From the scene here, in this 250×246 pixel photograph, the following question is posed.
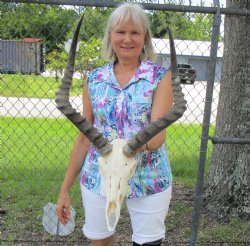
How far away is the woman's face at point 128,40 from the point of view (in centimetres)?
277

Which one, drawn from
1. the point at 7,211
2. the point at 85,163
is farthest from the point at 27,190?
the point at 85,163

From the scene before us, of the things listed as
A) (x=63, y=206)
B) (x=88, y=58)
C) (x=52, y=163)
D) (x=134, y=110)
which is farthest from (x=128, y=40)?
(x=52, y=163)

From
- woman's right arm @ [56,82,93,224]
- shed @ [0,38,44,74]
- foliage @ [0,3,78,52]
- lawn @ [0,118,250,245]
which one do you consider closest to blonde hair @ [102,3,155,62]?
woman's right arm @ [56,82,93,224]

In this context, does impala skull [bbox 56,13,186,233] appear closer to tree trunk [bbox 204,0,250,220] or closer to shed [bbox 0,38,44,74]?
tree trunk [bbox 204,0,250,220]

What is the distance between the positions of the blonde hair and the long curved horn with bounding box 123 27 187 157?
0.26 metres

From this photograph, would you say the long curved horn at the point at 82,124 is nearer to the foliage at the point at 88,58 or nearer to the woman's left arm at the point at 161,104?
the woman's left arm at the point at 161,104

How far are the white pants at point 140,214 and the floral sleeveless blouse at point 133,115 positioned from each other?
53 millimetres

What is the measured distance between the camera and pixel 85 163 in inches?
116

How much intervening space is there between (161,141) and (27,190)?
3.83 meters

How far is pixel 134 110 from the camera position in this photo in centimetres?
272

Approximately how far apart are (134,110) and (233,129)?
7.53ft

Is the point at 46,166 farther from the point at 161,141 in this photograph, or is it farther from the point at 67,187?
the point at 161,141

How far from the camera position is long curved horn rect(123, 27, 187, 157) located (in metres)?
2.52

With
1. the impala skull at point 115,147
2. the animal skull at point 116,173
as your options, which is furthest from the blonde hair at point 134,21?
the animal skull at point 116,173
